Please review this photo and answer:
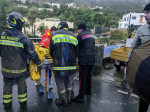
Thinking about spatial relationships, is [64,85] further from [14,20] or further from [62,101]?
[14,20]

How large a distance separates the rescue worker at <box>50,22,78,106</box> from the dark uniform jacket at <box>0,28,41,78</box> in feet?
1.76

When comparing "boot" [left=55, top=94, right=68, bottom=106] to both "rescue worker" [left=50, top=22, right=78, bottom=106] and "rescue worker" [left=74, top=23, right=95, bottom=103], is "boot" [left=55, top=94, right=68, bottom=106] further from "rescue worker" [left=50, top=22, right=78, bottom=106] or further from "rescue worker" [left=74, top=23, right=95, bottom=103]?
"rescue worker" [left=74, top=23, right=95, bottom=103]

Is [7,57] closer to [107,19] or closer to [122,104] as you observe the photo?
Result: [122,104]

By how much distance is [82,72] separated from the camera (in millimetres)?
3445

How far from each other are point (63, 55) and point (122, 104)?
2007mm

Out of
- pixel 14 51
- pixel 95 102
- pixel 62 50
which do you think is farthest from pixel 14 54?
pixel 95 102

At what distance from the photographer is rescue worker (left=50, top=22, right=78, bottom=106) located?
9.78 feet

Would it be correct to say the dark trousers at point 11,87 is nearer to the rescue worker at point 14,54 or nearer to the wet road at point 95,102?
the rescue worker at point 14,54

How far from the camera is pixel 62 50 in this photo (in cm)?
298

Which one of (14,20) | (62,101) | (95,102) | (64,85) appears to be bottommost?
(95,102)

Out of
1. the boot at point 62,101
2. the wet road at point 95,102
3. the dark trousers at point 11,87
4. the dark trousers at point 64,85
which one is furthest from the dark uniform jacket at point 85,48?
the dark trousers at point 11,87

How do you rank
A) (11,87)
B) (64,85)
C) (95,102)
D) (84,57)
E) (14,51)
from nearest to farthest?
(14,51) → (11,87) → (64,85) → (84,57) → (95,102)

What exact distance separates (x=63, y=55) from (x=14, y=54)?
101 centimetres

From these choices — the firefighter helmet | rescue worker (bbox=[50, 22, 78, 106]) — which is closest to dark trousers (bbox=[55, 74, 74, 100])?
rescue worker (bbox=[50, 22, 78, 106])
